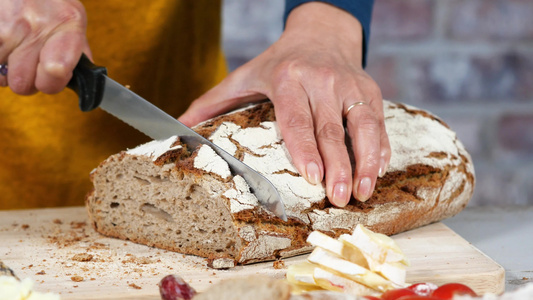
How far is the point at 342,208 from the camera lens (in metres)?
1.77

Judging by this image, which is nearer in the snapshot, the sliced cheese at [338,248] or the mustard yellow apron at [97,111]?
the sliced cheese at [338,248]

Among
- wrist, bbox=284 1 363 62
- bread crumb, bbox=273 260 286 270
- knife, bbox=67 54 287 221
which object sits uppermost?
wrist, bbox=284 1 363 62

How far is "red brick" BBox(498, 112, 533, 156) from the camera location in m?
3.46

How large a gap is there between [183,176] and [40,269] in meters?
0.45

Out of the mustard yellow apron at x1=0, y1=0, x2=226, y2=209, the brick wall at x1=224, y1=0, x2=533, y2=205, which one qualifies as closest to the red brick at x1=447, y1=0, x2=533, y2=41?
the brick wall at x1=224, y1=0, x2=533, y2=205

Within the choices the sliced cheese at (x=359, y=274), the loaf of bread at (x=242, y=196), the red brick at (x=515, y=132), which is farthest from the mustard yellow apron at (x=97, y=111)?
the red brick at (x=515, y=132)

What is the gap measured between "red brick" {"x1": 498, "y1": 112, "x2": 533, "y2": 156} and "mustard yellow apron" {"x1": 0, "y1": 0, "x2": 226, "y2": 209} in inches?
73.0

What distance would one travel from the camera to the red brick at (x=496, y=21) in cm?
340

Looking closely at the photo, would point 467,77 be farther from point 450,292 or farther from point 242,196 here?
point 450,292

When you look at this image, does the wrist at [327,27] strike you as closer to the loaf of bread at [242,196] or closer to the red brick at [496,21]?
the loaf of bread at [242,196]

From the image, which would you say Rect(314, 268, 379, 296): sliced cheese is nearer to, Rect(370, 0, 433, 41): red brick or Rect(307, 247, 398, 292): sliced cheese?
Rect(307, 247, 398, 292): sliced cheese

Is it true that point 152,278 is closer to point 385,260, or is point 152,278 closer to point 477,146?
point 385,260

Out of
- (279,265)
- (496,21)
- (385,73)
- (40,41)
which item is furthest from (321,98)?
(496,21)

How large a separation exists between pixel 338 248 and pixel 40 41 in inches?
46.7
